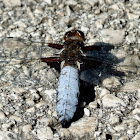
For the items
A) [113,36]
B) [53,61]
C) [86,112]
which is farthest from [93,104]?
[113,36]

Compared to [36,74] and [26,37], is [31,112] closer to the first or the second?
[36,74]

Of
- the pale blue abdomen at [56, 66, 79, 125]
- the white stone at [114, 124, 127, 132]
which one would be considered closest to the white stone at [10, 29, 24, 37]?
the pale blue abdomen at [56, 66, 79, 125]

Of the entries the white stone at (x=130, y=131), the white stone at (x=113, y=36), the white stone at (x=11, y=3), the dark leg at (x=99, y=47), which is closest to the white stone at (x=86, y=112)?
the white stone at (x=130, y=131)

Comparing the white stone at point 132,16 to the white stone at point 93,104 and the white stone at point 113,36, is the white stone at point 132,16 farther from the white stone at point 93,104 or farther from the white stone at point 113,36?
the white stone at point 93,104

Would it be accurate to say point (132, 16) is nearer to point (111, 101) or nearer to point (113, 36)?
point (113, 36)

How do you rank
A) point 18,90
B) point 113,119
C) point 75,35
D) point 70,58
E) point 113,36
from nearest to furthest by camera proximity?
point 113,119
point 18,90
point 70,58
point 75,35
point 113,36
